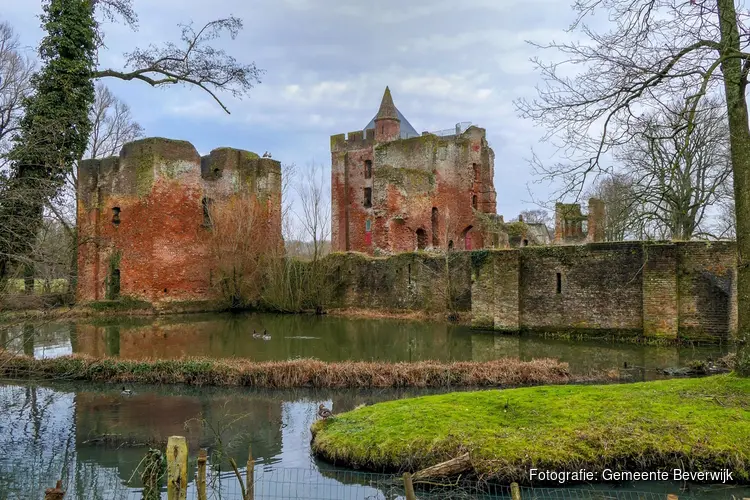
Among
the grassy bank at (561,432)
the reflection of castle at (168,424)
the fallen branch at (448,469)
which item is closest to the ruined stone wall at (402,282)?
the reflection of castle at (168,424)

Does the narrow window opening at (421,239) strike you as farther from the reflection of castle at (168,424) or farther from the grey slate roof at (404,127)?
the reflection of castle at (168,424)

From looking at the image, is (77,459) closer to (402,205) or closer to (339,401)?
(339,401)

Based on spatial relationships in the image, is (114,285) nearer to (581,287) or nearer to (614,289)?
(581,287)

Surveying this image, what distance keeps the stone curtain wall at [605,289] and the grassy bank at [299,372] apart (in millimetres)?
4388

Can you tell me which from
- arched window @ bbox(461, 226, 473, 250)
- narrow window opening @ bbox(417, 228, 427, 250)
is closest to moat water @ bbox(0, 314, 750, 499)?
narrow window opening @ bbox(417, 228, 427, 250)

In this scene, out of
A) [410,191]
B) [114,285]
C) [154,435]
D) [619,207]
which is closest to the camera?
[154,435]

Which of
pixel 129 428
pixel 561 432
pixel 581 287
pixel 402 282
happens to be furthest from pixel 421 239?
pixel 561 432

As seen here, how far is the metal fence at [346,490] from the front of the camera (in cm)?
638

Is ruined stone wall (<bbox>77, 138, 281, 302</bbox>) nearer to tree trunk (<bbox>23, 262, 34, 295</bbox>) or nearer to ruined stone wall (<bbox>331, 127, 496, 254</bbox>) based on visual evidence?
ruined stone wall (<bbox>331, 127, 496, 254</bbox>)

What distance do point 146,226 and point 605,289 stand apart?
19.4 m

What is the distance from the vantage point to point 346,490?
6855mm

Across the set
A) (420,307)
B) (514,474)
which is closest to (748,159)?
(514,474)

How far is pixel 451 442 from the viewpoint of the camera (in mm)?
7074

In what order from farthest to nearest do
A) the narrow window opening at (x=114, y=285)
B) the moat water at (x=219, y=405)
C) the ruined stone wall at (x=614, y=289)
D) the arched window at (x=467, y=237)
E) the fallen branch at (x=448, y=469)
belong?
the arched window at (x=467, y=237), the narrow window opening at (x=114, y=285), the ruined stone wall at (x=614, y=289), the moat water at (x=219, y=405), the fallen branch at (x=448, y=469)
